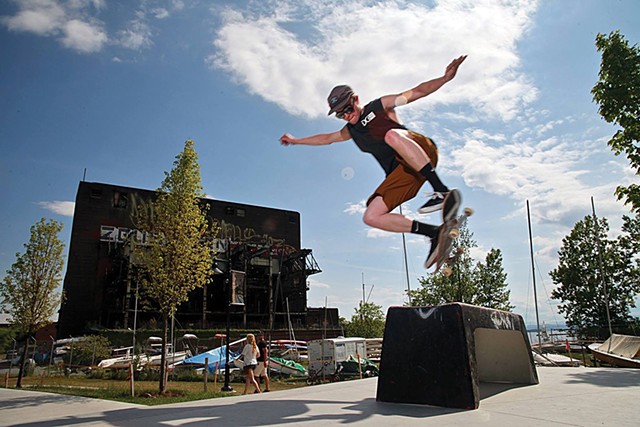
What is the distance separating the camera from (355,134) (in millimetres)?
6301

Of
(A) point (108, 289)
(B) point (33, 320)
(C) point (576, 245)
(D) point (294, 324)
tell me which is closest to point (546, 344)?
(C) point (576, 245)

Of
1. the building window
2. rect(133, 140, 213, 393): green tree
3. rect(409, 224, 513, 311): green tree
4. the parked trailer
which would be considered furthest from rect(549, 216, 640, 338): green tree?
the building window

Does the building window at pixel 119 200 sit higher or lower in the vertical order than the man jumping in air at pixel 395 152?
higher

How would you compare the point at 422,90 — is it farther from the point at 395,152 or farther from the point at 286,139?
the point at 286,139

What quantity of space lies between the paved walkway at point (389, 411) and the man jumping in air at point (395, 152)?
1921 millimetres

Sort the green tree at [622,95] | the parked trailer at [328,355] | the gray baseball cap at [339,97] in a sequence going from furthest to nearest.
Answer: the parked trailer at [328,355] < the green tree at [622,95] < the gray baseball cap at [339,97]

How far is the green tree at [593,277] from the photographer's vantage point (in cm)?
3684

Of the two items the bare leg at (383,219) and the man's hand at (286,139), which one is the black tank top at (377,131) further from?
the man's hand at (286,139)

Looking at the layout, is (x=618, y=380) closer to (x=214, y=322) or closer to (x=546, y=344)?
(x=546, y=344)

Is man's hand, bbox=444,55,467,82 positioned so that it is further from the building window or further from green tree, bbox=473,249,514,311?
the building window

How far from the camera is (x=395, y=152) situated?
19.1 feet

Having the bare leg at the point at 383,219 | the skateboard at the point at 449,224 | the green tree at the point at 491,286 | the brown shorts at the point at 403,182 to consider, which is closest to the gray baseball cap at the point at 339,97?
the brown shorts at the point at 403,182

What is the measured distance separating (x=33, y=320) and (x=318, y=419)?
709 inches

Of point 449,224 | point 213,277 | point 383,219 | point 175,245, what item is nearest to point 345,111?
point 383,219
